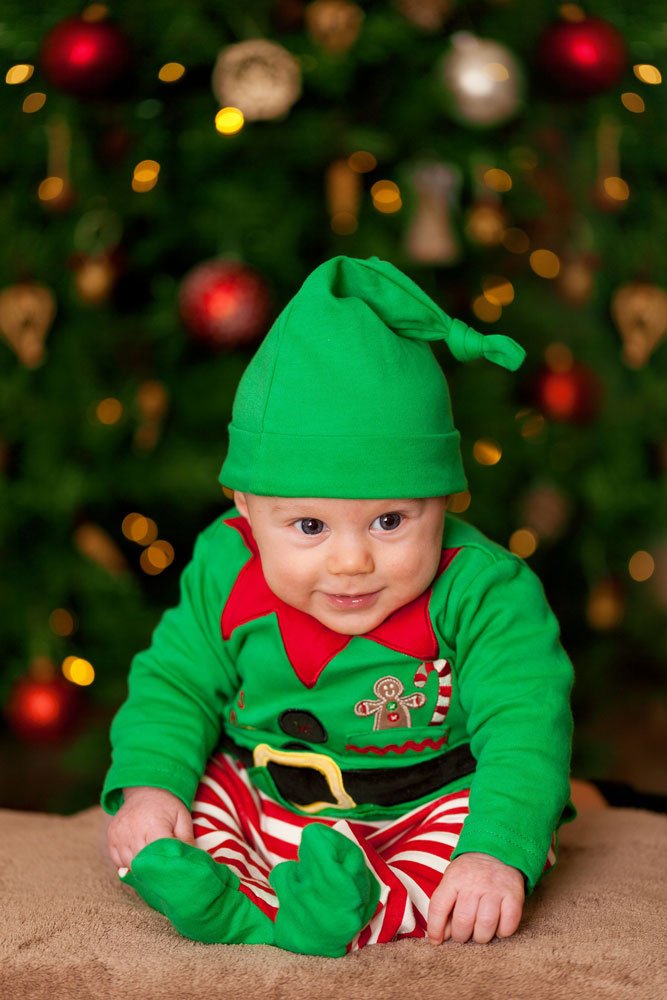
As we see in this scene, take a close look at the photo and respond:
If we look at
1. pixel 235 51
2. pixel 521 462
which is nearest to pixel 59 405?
pixel 235 51

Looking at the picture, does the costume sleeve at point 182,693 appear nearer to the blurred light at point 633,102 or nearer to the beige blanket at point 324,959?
the beige blanket at point 324,959

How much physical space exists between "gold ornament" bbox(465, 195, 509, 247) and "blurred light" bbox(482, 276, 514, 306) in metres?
0.10

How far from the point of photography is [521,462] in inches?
88.0

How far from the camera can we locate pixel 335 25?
1.94 m

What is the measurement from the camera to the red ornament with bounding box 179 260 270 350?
1.86 m

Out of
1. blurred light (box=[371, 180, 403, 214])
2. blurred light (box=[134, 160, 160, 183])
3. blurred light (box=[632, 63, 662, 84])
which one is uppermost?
blurred light (box=[632, 63, 662, 84])

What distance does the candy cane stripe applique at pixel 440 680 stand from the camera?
1.16 m

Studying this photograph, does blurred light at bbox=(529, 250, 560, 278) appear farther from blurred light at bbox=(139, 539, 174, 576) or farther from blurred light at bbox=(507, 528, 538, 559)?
blurred light at bbox=(139, 539, 174, 576)

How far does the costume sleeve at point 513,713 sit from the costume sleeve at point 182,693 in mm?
261

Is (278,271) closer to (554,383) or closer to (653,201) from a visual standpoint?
(554,383)

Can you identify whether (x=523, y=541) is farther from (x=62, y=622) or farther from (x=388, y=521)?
(x=388, y=521)

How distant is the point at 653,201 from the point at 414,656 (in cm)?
142

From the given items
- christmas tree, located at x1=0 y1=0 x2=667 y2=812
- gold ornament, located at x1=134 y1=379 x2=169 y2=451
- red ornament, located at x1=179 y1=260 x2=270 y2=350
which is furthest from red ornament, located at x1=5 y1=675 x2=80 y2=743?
red ornament, located at x1=179 y1=260 x2=270 y2=350

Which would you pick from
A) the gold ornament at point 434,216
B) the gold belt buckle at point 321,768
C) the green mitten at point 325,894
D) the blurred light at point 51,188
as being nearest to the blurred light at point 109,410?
the blurred light at point 51,188
